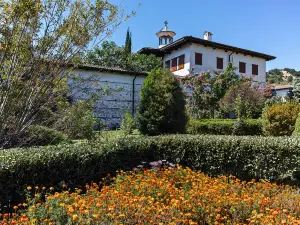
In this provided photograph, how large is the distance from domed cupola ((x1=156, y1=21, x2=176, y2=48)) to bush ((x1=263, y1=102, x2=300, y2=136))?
17.9 metres

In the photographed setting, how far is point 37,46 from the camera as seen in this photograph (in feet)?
14.4

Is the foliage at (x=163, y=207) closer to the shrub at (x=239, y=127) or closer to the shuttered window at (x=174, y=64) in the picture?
the shrub at (x=239, y=127)

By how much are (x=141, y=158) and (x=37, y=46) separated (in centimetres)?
340

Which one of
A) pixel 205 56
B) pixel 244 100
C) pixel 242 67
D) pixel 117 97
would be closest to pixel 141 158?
pixel 117 97

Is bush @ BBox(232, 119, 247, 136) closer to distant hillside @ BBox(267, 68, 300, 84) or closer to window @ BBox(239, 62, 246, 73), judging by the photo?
window @ BBox(239, 62, 246, 73)

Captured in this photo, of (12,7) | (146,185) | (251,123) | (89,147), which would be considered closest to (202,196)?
(146,185)

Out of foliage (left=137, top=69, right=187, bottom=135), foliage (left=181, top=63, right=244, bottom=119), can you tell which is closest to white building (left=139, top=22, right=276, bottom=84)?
foliage (left=181, top=63, right=244, bottom=119)

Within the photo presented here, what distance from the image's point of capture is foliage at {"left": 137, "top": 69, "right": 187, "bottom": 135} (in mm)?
8734

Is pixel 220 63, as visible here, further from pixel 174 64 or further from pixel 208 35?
pixel 208 35

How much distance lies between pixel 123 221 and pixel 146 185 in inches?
50.7

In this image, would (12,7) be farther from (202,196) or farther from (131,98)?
(131,98)

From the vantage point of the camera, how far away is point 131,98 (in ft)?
58.8

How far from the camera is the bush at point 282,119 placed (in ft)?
40.5

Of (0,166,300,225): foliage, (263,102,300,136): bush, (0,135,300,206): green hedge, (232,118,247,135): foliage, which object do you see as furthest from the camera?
(232,118,247,135): foliage
